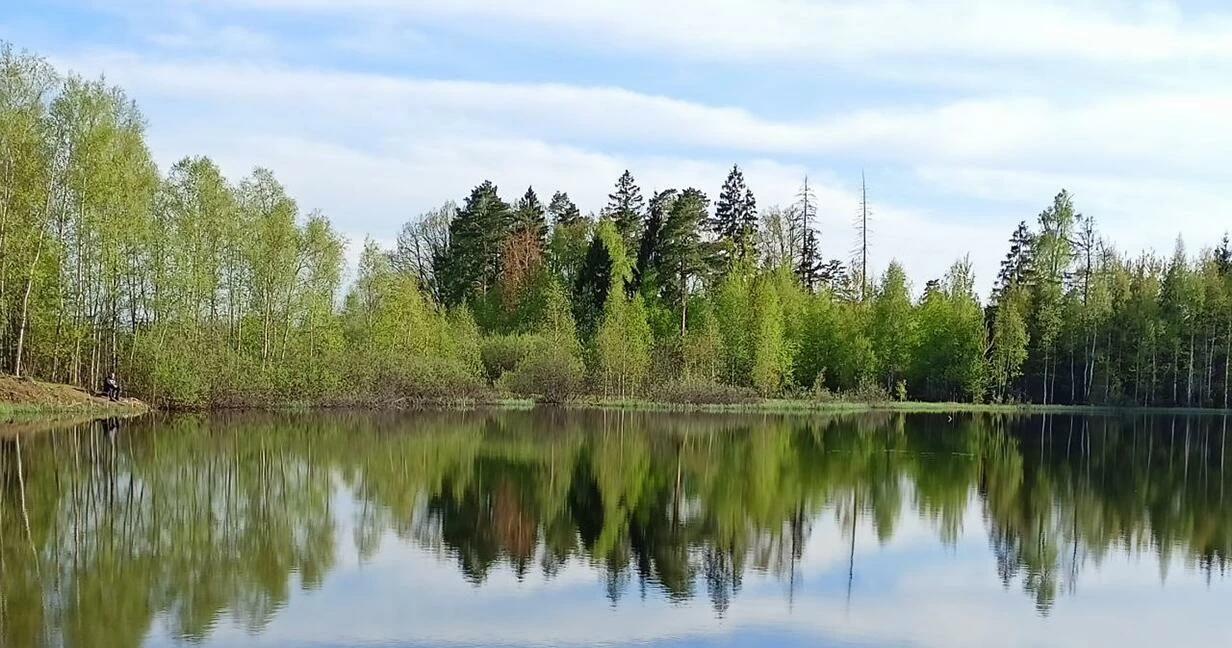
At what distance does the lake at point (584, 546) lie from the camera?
440 inches

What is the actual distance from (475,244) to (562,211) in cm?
1096

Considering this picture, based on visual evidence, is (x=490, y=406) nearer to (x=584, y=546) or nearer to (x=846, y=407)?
(x=846, y=407)

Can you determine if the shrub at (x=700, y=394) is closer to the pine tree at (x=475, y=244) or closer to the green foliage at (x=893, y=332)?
the green foliage at (x=893, y=332)

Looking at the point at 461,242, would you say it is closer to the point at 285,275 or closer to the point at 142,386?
the point at 285,275

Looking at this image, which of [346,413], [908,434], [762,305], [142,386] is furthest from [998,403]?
[142,386]

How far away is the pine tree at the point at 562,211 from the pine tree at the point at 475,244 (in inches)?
277

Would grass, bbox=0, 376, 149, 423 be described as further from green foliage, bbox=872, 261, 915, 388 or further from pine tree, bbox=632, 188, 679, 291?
green foliage, bbox=872, 261, 915, 388

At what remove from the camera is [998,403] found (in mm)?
65438

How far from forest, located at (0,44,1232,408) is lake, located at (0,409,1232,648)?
9.30m

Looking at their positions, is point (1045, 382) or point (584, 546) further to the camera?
point (1045, 382)

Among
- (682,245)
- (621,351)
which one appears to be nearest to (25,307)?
(621,351)

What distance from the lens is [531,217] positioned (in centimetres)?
6812

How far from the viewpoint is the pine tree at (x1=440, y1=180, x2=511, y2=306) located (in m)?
63.8

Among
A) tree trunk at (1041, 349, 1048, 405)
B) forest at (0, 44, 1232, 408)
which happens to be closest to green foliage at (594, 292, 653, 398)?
forest at (0, 44, 1232, 408)
